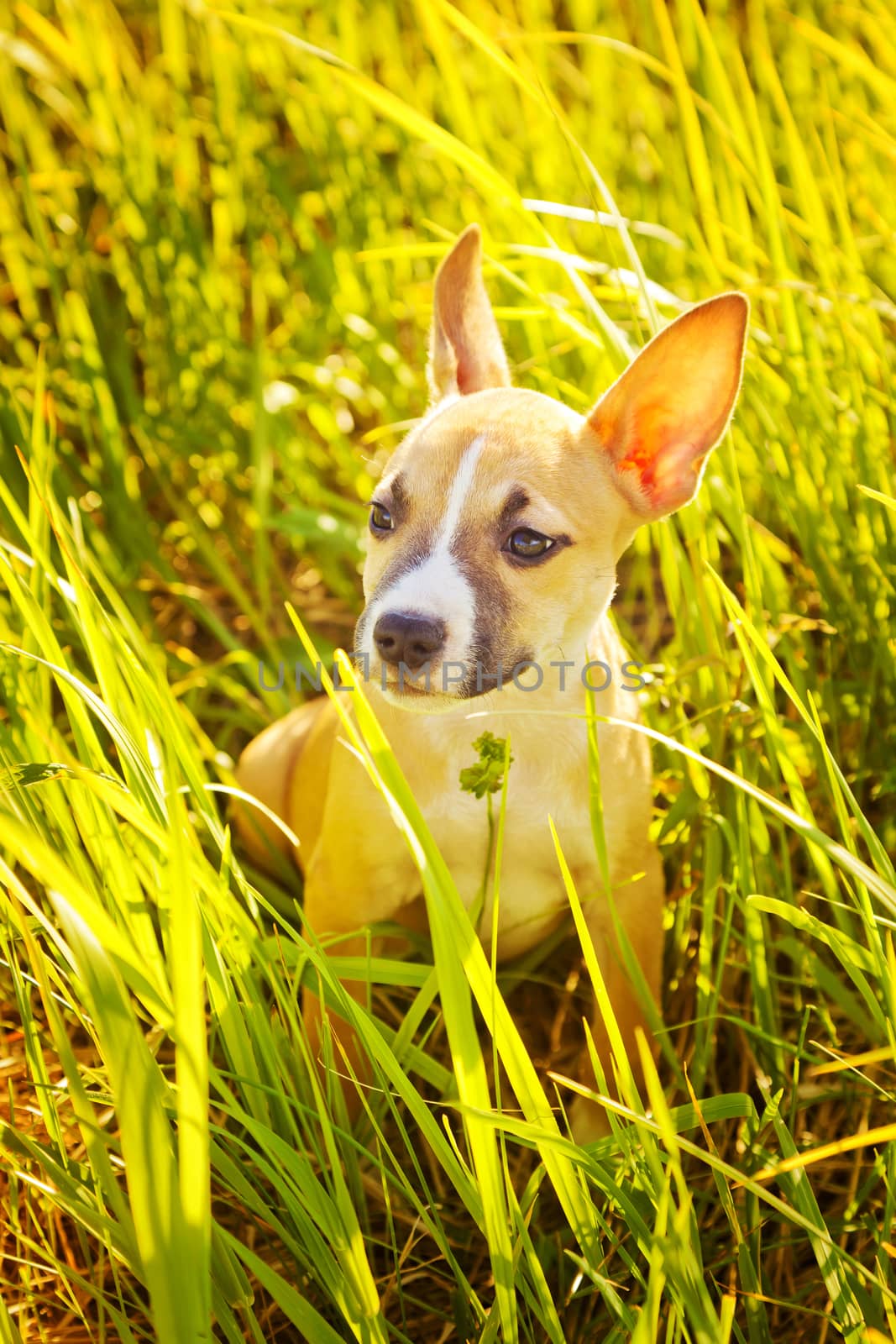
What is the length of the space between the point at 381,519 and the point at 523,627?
414 mm

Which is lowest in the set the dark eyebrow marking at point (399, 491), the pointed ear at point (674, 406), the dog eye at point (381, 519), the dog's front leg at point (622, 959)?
the dog's front leg at point (622, 959)

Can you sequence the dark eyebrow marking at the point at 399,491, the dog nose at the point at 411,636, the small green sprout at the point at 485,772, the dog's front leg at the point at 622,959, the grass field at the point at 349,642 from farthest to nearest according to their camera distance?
the dog's front leg at the point at 622,959
the dark eyebrow marking at the point at 399,491
the dog nose at the point at 411,636
the small green sprout at the point at 485,772
the grass field at the point at 349,642

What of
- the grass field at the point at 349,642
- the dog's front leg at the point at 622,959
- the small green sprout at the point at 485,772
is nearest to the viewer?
the grass field at the point at 349,642

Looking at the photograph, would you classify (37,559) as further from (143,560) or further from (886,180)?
(886,180)

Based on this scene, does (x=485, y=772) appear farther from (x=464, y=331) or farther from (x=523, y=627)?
(x=464, y=331)

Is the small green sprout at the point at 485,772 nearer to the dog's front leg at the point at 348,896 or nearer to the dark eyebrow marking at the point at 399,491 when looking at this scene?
the dog's front leg at the point at 348,896

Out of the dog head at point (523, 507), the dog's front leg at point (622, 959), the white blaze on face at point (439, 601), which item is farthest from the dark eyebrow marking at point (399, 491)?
the dog's front leg at point (622, 959)

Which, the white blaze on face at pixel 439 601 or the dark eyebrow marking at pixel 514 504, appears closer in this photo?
the white blaze on face at pixel 439 601

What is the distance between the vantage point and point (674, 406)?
7.83ft

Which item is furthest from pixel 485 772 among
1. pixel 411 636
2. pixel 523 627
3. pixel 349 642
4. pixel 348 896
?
pixel 349 642

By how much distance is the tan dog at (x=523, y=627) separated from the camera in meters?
2.22

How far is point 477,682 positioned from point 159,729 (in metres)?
0.61

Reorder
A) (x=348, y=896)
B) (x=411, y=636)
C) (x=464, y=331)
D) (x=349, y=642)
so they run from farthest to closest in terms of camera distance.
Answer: (x=349, y=642) → (x=464, y=331) → (x=348, y=896) → (x=411, y=636)

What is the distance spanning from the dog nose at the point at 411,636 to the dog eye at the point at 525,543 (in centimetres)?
33
